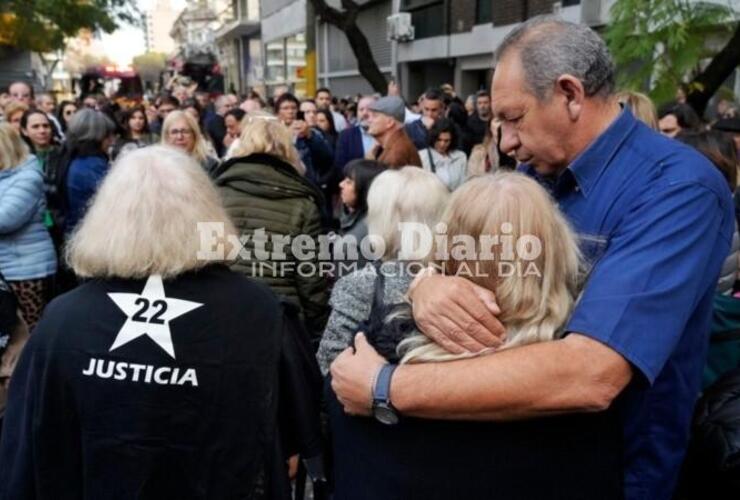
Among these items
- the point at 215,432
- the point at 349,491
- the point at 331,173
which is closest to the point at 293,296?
the point at 215,432

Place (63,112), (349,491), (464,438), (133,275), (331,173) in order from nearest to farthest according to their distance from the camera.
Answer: (464,438) < (349,491) < (133,275) < (331,173) < (63,112)

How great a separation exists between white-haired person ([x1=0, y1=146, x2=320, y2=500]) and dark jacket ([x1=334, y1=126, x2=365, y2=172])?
4.86 meters

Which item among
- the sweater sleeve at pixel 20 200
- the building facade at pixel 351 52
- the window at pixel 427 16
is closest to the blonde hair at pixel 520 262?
the sweater sleeve at pixel 20 200

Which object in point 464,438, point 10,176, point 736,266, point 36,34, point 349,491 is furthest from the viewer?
point 36,34

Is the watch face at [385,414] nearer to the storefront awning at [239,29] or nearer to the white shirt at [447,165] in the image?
the white shirt at [447,165]

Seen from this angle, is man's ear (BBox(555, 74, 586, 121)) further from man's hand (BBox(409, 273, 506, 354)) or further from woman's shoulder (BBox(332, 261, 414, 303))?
woman's shoulder (BBox(332, 261, 414, 303))

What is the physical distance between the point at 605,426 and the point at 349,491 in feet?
1.97

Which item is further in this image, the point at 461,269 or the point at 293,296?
the point at 293,296

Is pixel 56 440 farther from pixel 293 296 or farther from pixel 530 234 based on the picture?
pixel 293 296

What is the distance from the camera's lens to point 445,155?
6.11 meters

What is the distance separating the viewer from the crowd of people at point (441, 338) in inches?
50.8

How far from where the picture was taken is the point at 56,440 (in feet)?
5.99

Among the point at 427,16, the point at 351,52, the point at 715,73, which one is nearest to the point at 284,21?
the point at 351,52

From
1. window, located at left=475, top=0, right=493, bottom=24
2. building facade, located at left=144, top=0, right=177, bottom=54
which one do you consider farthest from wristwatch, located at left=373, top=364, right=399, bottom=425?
building facade, located at left=144, top=0, right=177, bottom=54
